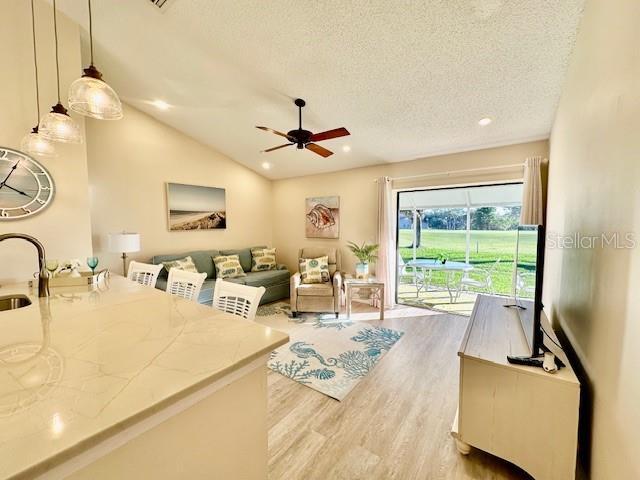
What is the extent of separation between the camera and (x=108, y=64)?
9.76ft

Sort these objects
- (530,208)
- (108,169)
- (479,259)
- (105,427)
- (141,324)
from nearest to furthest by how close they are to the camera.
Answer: (105,427) < (141,324) < (530,208) < (108,169) < (479,259)

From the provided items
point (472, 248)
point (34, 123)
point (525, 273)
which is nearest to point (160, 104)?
point (34, 123)

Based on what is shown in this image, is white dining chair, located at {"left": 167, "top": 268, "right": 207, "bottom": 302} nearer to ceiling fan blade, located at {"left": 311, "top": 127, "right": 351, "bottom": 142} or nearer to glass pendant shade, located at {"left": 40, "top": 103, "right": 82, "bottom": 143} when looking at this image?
glass pendant shade, located at {"left": 40, "top": 103, "right": 82, "bottom": 143}

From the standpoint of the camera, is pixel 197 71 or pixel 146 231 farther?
pixel 146 231

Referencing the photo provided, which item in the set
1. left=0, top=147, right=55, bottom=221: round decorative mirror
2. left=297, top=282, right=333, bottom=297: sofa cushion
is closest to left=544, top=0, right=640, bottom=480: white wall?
left=297, top=282, right=333, bottom=297: sofa cushion

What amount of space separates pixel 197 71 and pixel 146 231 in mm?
2413

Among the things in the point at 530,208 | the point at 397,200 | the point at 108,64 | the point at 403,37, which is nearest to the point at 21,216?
the point at 108,64

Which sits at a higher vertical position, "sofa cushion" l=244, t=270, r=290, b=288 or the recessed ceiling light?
the recessed ceiling light

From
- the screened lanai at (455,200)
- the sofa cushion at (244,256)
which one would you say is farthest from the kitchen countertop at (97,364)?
the screened lanai at (455,200)

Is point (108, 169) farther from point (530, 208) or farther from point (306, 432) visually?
point (530, 208)

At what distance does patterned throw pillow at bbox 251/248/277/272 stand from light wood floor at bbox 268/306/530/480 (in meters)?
2.76

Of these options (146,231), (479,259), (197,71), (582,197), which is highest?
(197,71)

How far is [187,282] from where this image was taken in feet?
6.70

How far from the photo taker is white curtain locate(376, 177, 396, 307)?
422 centimetres
